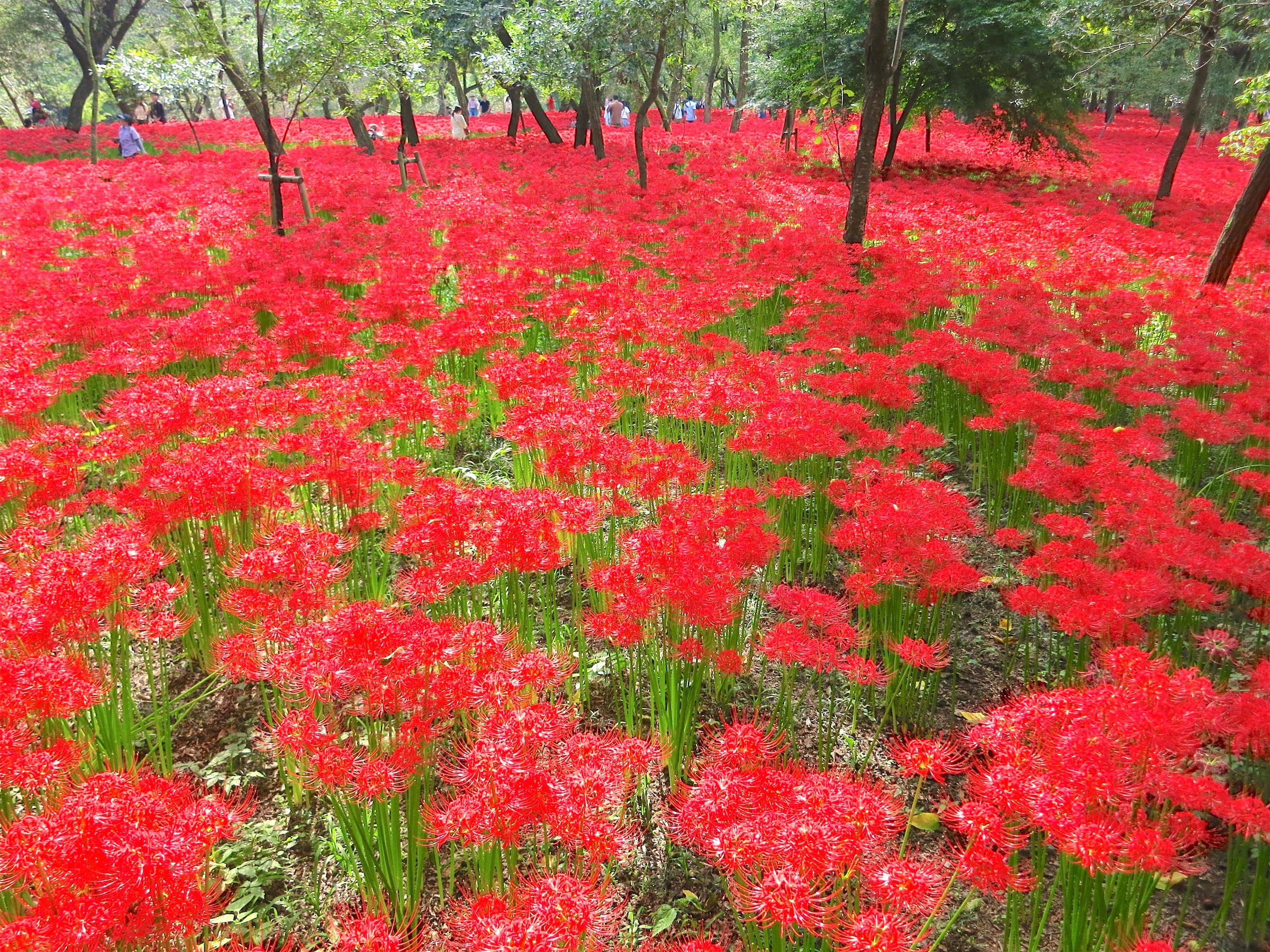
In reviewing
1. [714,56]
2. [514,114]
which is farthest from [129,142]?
[714,56]

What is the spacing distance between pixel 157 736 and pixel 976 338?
Result: 8.07 metres

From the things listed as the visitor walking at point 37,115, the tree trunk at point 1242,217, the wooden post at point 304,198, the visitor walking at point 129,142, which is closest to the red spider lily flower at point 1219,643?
the tree trunk at point 1242,217

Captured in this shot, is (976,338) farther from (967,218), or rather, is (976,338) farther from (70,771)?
(967,218)

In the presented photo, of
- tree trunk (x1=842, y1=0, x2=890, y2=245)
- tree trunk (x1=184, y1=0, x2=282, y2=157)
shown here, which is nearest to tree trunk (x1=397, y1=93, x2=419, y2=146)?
tree trunk (x1=184, y1=0, x2=282, y2=157)

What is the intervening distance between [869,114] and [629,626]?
10.6 metres

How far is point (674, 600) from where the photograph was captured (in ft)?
11.7

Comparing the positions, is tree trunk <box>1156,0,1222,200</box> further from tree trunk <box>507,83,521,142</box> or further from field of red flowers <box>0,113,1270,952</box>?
tree trunk <box>507,83,521,142</box>

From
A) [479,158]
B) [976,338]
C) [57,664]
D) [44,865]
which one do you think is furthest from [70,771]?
[479,158]

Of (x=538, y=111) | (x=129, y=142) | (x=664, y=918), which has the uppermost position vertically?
(x=538, y=111)

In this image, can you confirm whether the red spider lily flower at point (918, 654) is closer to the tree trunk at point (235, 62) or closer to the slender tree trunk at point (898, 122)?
the tree trunk at point (235, 62)

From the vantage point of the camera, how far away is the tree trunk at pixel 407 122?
72.4 feet

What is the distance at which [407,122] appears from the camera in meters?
24.6

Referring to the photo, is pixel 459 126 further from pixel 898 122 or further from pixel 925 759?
pixel 925 759

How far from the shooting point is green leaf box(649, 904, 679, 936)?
3104 mm
